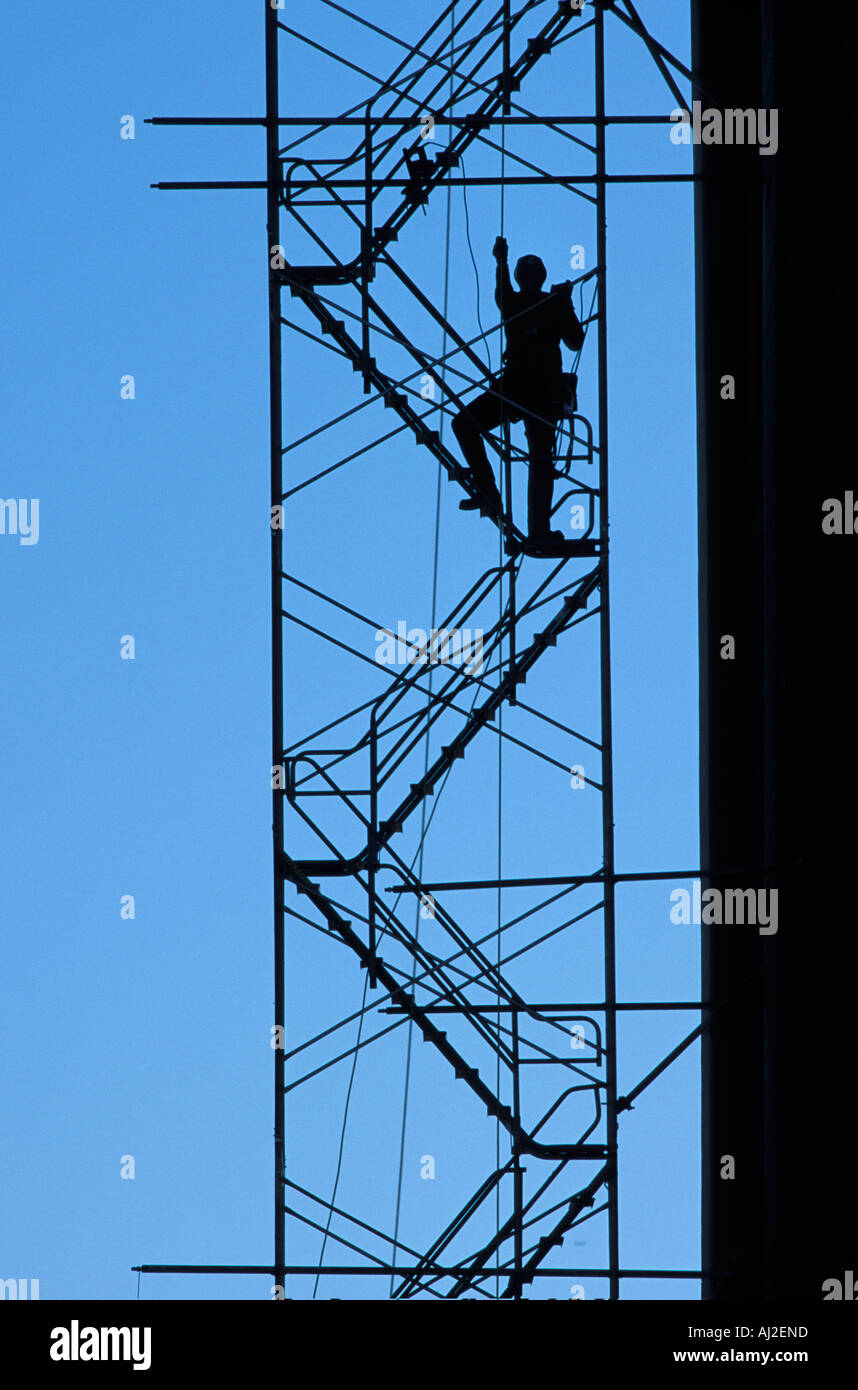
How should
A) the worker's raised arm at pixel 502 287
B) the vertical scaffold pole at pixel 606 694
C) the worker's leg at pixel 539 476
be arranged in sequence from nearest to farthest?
the vertical scaffold pole at pixel 606 694 < the worker's leg at pixel 539 476 < the worker's raised arm at pixel 502 287

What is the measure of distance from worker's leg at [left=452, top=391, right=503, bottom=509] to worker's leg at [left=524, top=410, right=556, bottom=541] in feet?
0.73

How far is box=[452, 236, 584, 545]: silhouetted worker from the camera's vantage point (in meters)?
15.6

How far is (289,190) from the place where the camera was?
15.5 meters

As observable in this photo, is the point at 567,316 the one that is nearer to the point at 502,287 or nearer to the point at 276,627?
the point at 502,287

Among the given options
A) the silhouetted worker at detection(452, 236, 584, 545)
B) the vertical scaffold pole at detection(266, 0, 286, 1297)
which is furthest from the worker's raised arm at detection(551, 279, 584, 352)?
the vertical scaffold pole at detection(266, 0, 286, 1297)

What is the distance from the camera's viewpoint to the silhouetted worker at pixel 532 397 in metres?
15.6

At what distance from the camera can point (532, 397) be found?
617 inches

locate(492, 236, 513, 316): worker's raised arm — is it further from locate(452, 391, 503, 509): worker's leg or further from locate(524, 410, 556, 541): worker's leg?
locate(524, 410, 556, 541): worker's leg

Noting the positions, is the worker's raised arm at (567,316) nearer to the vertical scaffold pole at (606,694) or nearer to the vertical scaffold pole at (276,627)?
the vertical scaffold pole at (606,694)

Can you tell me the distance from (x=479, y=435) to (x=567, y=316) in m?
Result: 0.98

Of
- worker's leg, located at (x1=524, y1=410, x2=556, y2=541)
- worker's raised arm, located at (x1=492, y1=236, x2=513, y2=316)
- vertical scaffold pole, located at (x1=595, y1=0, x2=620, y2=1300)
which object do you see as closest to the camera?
vertical scaffold pole, located at (x1=595, y1=0, x2=620, y2=1300)

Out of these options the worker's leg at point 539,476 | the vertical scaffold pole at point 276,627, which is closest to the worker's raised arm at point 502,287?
the worker's leg at point 539,476

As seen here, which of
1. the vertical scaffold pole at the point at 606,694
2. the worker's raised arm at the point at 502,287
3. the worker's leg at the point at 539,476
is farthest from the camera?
the worker's raised arm at the point at 502,287
